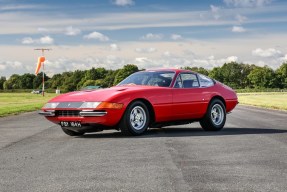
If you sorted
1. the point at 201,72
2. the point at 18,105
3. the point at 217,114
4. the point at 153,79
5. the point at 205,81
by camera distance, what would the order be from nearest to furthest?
the point at 153,79 → the point at 205,81 → the point at 217,114 → the point at 18,105 → the point at 201,72

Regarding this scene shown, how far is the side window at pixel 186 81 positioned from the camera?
11188 mm

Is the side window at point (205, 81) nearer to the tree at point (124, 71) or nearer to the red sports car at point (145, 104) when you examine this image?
the red sports car at point (145, 104)

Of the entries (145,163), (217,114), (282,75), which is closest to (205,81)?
(217,114)

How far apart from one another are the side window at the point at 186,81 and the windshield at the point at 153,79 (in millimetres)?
186

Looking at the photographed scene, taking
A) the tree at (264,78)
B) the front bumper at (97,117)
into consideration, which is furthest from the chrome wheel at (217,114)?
the tree at (264,78)

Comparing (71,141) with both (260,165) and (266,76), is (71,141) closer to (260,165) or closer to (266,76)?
(260,165)

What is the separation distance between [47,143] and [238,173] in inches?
181

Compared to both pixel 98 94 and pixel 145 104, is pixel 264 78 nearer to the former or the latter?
pixel 145 104

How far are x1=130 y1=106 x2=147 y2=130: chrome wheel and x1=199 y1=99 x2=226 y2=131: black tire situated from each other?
195 centimetres

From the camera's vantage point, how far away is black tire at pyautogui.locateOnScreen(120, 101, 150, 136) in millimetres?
9982

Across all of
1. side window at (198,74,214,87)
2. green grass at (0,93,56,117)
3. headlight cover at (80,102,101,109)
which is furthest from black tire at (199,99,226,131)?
green grass at (0,93,56,117)

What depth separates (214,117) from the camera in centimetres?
1189

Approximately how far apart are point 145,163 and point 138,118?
3.55 meters

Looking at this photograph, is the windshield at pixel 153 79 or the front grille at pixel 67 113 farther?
the windshield at pixel 153 79
